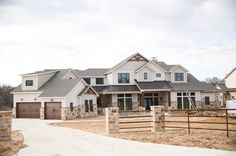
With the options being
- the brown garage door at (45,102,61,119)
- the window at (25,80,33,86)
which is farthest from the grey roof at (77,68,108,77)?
the brown garage door at (45,102,61,119)

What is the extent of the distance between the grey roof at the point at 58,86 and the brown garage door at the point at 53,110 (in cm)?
102

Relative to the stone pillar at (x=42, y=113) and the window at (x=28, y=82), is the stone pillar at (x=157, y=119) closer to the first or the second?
the stone pillar at (x=42, y=113)

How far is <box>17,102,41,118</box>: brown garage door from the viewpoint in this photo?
4272 centimetres

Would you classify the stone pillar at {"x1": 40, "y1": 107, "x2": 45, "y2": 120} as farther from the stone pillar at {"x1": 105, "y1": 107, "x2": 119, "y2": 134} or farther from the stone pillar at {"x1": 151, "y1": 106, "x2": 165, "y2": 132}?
the stone pillar at {"x1": 151, "y1": 106, "x2": 165, "y2": 132}

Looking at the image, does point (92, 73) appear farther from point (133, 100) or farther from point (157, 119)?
point (157, 119)

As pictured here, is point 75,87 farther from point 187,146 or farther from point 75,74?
point 187,146

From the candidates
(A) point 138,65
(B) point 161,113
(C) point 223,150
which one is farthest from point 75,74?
(C) point 223,150

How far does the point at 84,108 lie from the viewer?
42.5 meters

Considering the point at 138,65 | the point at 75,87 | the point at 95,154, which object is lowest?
the point at 95,154

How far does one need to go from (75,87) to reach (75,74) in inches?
271

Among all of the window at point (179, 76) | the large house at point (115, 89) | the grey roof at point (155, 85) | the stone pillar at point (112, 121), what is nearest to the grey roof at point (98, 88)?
the large house at point (115, 89)

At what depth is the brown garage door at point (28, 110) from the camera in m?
42.7

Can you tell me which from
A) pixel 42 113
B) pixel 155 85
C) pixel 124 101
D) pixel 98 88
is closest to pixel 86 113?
pixel 42 113

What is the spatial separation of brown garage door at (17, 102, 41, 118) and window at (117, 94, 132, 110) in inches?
413
